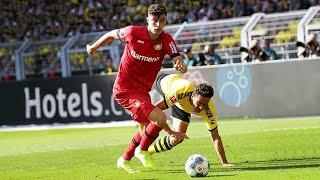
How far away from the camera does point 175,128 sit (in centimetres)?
1373

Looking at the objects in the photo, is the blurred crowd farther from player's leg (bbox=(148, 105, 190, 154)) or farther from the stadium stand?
player's leg (bbox=(148, 105, 190, 154))

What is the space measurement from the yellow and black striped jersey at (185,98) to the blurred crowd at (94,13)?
17.0 m

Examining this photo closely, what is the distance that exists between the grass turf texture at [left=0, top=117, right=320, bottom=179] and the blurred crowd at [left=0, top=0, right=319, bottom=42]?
7.83 metres

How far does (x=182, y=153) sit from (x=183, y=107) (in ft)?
8.29

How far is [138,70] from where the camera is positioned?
510 inches

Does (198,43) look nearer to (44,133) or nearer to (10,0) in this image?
(44,133)

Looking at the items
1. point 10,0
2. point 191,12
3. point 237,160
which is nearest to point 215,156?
point 237,160

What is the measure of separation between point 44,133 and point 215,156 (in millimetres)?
11424

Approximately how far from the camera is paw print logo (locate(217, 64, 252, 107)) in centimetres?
2533

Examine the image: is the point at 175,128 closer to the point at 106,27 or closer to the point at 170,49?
the point at 170,49

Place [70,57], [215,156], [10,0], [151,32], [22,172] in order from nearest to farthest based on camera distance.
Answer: [151,32]
[22,172]
[215,156]
[70,57]
[10,0]

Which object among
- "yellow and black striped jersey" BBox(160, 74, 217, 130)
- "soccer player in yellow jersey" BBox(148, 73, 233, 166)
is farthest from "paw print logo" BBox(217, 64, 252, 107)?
"yellow and black striped jersey" BBox(160, 74, 217, 130)

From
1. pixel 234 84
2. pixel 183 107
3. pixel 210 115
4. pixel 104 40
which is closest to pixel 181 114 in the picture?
pixel 183 107

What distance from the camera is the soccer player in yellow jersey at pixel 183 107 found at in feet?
43.0
